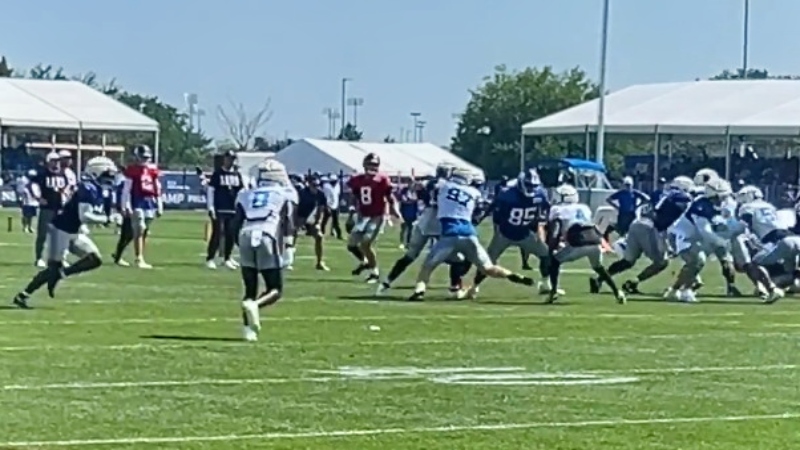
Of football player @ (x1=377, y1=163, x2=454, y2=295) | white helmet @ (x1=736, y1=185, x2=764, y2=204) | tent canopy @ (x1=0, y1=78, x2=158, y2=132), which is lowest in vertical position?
football player @ (x1=377, y1=163, x2=454, y2=295)

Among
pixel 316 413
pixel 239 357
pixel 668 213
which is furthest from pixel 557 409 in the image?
pixel 668 213

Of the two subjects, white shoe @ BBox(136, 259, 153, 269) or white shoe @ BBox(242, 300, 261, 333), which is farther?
white shoe @ BBox(136, 259, 153, 269)

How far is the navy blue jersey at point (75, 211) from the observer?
2211cm

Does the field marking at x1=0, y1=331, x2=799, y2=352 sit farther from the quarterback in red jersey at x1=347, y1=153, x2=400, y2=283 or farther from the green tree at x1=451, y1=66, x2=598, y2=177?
the green tree at x1=451, y1=66, x2=598, y2=177

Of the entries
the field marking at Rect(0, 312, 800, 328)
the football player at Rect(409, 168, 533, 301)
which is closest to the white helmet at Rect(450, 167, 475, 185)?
the football player at Rect(409, 168, 533, 301)

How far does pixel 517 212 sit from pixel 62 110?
6102 cm

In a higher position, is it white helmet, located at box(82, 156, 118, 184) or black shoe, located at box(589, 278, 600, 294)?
white helmet, located at box(82, 156, 118, 184)

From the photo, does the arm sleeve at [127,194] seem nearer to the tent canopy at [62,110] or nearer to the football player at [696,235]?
A: the football player at [696,235]

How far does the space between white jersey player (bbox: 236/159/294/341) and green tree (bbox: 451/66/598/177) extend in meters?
101

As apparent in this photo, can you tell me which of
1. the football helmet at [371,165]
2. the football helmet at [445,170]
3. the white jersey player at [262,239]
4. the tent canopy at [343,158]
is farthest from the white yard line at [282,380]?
the tent canopy at [343,158]

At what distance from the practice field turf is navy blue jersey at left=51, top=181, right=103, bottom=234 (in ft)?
3.08

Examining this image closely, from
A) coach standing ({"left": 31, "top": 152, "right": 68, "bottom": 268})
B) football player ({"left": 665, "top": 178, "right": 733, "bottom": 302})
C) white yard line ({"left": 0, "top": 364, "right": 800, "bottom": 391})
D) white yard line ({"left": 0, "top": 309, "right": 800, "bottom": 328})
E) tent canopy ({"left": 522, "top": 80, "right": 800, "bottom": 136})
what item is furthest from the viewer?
tent canopy ({"left": 522, "top": 80, "right": 800, "bottom": 136})

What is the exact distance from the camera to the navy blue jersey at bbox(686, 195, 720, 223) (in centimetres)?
2744

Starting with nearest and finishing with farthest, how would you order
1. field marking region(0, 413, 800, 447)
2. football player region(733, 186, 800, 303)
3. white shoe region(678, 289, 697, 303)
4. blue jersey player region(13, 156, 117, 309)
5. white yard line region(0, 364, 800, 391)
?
1. field marking region(0, 413, 800, 447)
2. white yard line region(0, 364, 800, 391)
3. blue jersey player region(13, 156, 117, 309)
4. white shoe region(678, 289, 697, 303)
5. football player region(733, 186, 800, 303)
